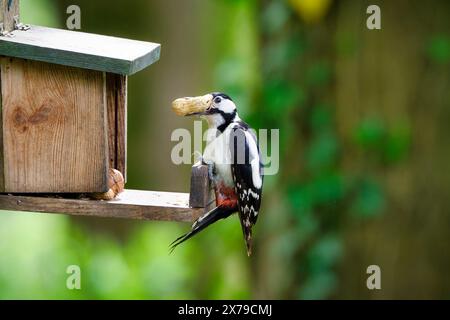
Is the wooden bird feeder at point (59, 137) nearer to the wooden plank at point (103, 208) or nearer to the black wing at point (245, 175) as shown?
the wooden plank at point (103, 208)

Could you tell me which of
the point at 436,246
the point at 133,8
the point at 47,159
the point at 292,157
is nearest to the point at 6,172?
the point at 47,159

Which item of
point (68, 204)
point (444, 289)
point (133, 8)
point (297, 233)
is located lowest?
point (444, 289)

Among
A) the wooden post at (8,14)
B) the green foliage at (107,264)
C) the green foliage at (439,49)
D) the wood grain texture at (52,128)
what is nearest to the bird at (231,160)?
the wood grain texture at (52,128)

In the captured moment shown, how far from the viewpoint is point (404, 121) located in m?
5.27

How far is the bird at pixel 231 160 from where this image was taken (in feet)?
12.0

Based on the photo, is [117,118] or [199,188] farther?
[117,118]

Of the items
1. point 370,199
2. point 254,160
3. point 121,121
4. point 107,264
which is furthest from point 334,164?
point 121,121

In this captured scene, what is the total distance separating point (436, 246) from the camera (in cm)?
536

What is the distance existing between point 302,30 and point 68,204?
2.57 metres

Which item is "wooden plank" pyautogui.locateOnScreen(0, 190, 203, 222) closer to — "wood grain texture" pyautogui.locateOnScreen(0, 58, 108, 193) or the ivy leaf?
"wood grain texture" pyautogui.locateOnScreen(0, 58, 108, 193)

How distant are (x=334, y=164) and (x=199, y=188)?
7.40ft

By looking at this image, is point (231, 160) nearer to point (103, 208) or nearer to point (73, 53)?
point (103, 208)

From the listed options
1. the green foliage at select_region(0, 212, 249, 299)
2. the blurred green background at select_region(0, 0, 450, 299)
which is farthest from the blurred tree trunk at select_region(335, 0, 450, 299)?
the green foliage at select_region(0, 212, 249, 299)

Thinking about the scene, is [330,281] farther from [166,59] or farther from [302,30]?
[166,59]
